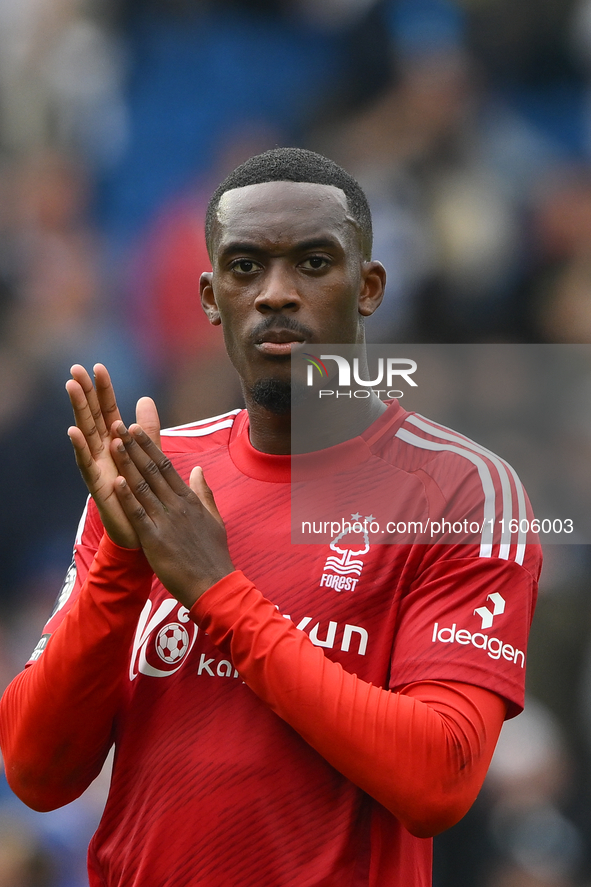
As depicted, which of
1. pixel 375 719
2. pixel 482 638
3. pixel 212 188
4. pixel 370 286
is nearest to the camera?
pixel 375 719

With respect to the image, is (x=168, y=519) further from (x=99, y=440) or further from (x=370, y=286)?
(x=370, y=286)

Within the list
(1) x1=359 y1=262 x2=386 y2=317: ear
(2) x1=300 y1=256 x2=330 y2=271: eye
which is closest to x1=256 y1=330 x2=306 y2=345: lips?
(2) x1=300 y1=256 x2=330 y2=271: eye

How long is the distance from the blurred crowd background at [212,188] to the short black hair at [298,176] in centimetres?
233

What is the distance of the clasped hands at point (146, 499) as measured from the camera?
6.37ft

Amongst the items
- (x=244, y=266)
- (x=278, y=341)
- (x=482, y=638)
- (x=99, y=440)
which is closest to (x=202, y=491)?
(x=99, y=440)

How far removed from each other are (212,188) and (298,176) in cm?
312

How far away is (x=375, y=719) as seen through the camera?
180 cm

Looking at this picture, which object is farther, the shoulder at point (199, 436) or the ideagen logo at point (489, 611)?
the shoulder at point (199, 436)

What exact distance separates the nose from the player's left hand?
41cm

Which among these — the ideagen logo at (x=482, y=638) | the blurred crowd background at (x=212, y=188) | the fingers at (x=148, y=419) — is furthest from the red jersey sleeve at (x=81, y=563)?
the blurred crowd background at (x=212, y=188)

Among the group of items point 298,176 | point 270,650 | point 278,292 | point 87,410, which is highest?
point 298,176

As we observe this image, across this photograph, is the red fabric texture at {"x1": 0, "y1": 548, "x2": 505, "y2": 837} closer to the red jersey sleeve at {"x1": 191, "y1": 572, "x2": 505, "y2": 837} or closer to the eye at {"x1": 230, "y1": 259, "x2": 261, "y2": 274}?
the red jersey sleeve at {"x1": 191, "y1": 572, "x2": 505, "y2": 837}

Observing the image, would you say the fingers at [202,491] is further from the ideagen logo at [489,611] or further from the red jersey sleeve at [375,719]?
the ideagen logo at [489,611]

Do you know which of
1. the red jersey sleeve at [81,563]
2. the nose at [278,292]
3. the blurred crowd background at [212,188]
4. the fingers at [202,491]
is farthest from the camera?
the blurred crowd background at [212,188]
